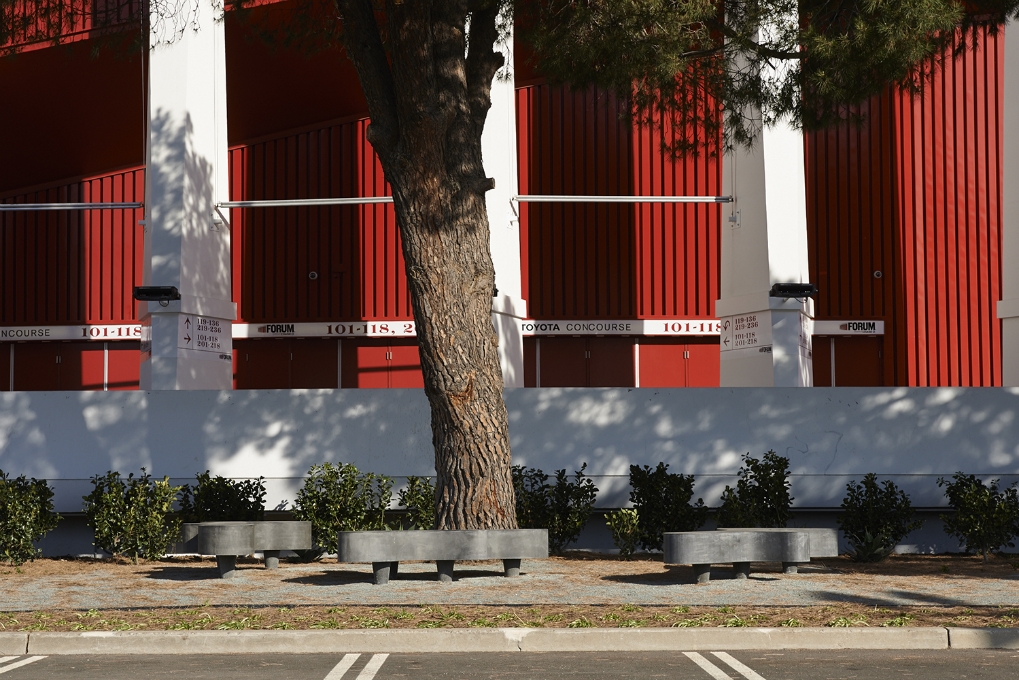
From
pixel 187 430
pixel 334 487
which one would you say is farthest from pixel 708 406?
pixel 187 430

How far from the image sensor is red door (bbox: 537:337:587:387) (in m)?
22.2

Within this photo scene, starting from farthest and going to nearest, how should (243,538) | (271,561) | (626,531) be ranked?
(626,531)
(271,561)
(243,538)

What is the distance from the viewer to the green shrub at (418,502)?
36.5 ft

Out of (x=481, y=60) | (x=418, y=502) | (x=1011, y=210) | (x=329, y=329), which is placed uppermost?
(x=481, y=60)

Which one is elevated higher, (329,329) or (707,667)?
(329,329)

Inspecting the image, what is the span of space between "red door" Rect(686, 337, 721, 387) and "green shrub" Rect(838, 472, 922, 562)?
35.2 feet

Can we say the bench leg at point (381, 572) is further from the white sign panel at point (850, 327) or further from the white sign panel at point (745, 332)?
the white sign panel at point (850, 327)

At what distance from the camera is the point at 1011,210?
15531 mm

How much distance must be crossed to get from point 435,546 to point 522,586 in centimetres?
79

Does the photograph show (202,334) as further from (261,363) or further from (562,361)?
(562,361)

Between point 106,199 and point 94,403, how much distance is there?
12.1m

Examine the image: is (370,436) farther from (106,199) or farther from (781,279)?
(106,199)

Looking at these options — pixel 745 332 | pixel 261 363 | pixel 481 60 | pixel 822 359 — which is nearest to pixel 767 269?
pixel 745 332

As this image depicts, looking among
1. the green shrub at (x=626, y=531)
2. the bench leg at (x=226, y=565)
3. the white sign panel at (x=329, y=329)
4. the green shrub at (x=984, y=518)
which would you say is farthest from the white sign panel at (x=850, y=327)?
the bench leg at (x=226, y=565)
